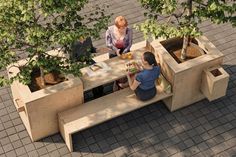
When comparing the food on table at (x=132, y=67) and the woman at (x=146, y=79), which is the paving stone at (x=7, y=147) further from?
the food on table at (x=132, y=67)

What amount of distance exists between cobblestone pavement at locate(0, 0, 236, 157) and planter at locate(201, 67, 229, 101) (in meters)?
0.52

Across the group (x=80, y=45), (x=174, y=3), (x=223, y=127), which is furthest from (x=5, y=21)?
(x=223, y=127)

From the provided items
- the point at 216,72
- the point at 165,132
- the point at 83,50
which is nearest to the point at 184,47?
the point at 216,72

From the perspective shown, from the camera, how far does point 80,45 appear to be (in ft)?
30.2

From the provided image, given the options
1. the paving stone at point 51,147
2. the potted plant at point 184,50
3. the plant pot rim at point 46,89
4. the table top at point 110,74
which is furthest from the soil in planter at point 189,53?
the paving stone at point 51,147

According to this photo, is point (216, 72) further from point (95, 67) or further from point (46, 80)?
point (46, 80)

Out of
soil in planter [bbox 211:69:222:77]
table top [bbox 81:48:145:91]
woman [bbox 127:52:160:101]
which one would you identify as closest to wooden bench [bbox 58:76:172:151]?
woman [bbox 127:52:160:101]

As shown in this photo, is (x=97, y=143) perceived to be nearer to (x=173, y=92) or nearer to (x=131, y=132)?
(x=131, y=132)

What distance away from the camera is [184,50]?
9.29m

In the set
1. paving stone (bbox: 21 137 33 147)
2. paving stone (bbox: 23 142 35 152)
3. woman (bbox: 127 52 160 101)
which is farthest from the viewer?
paving stone (bbox: 21 137 33 147)

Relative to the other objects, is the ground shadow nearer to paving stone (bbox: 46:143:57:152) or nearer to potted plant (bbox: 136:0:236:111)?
potted plant (bbox: 136:0:236:111)

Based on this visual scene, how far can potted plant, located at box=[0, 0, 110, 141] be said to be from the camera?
7191 millimetres

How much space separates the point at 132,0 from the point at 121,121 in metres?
4.40

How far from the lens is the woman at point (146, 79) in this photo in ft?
28.2
